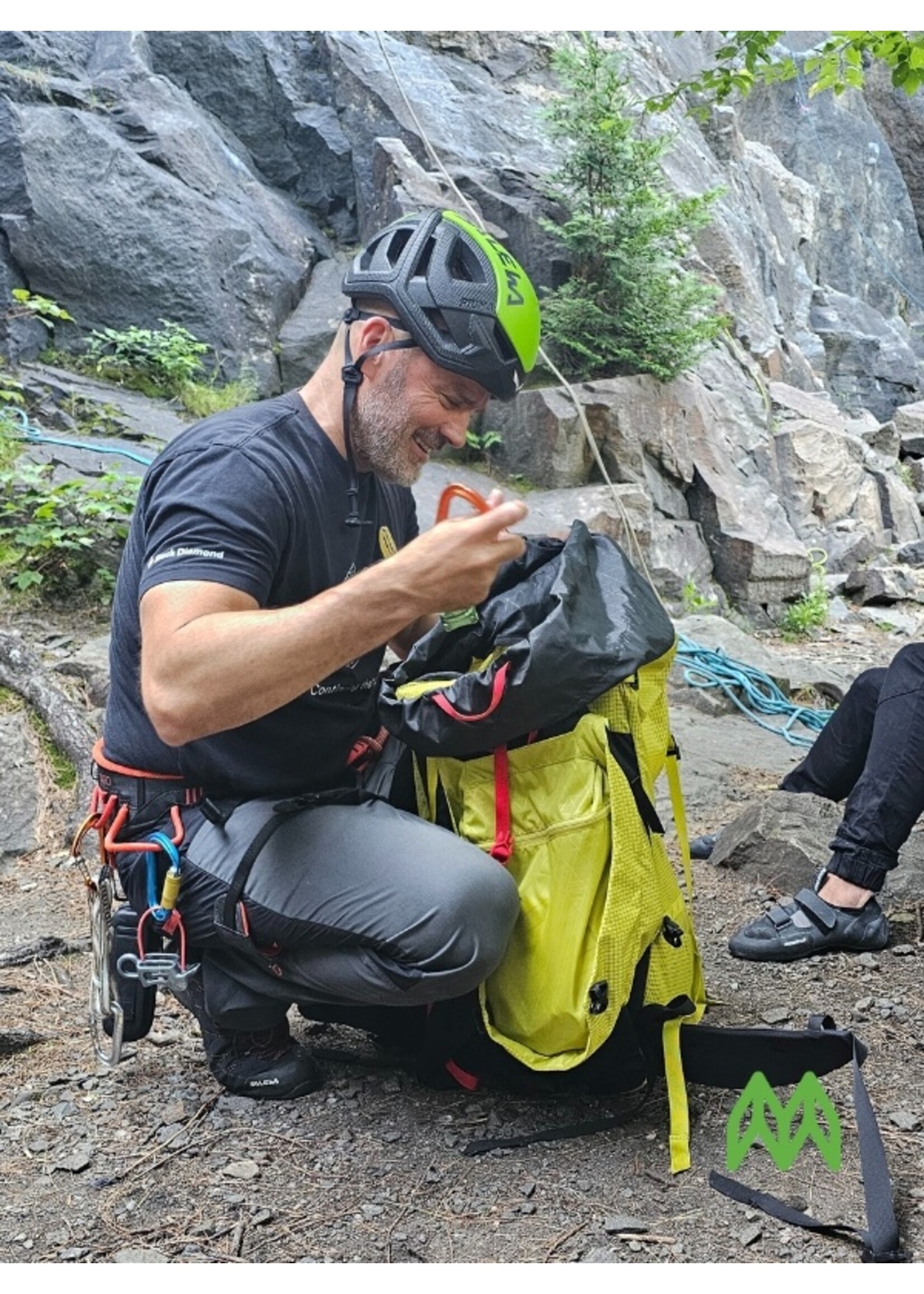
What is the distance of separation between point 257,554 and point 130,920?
86 centimetres

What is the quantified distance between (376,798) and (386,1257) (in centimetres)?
89

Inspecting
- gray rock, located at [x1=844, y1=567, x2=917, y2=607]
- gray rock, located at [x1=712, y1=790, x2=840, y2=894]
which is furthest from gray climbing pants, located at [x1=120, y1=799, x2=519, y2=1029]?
gray rock, located at [x1=844, y1=567, x2=917, y2=607]

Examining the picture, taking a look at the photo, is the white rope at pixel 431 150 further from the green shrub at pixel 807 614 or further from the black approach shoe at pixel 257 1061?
the green shrub at pixel 807 614

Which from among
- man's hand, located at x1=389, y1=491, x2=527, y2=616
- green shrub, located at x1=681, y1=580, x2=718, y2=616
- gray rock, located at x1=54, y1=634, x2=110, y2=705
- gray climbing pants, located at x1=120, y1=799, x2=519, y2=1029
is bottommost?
green shrub, located at x1=681, y1=580, x2=718, y2=616

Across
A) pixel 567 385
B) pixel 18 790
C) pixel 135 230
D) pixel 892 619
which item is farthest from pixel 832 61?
pixel 892 619

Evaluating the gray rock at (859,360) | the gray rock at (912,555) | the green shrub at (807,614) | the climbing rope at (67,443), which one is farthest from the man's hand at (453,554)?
the gray rock at (859,360)

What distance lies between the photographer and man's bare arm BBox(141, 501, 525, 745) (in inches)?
78.5

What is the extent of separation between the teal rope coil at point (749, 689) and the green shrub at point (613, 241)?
3673mm

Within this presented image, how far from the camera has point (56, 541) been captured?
5.77m

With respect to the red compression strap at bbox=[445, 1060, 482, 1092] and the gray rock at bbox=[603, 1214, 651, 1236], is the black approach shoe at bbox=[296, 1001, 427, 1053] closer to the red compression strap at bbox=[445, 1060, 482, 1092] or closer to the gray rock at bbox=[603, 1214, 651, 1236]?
the red compression strap at bbox=[445, 1060, 482, 1092]

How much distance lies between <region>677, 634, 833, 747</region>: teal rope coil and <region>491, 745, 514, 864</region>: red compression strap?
4.04 m

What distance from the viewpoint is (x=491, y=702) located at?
7.28 feet

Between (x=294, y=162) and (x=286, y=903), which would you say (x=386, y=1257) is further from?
(x=294, y=162)
